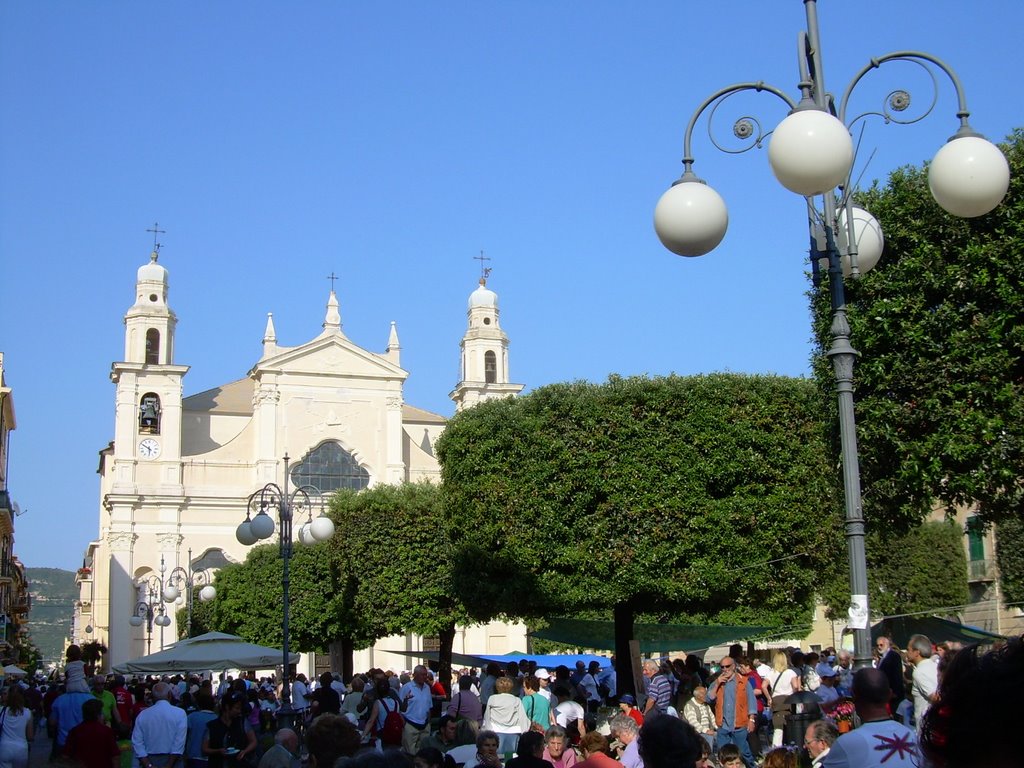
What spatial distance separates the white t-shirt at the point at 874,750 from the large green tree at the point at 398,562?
2856 cm

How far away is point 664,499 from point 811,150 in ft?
48.1

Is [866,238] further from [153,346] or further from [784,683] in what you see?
[153,346]

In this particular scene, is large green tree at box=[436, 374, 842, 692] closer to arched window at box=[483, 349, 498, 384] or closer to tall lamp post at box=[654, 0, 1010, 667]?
tall lamp post at box=[654, 0, 1010, 667]

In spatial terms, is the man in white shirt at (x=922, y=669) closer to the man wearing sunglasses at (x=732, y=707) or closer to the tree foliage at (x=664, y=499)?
the man wearing sunglasses at (x=732, y=707)

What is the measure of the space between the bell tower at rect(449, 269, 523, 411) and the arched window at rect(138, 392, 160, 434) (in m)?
13.8

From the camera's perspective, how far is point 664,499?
21.1 metres

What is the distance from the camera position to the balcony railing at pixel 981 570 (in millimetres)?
37938

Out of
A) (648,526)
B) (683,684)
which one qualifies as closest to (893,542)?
(648,526)

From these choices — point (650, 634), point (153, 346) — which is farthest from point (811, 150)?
point (153, 346)

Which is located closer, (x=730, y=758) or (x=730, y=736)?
(x=730, y=758)

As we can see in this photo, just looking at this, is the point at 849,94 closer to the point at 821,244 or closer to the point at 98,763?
the point at 821,244

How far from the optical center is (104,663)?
54.4 m

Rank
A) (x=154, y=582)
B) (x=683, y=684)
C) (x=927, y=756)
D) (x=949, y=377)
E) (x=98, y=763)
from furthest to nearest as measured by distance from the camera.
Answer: (x=154, y=582)
(x=683, y=684)
(x=949, y=377)
(x=98, y=763)
(x=927, y=756)

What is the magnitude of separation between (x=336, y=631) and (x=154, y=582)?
16223 millimetres
